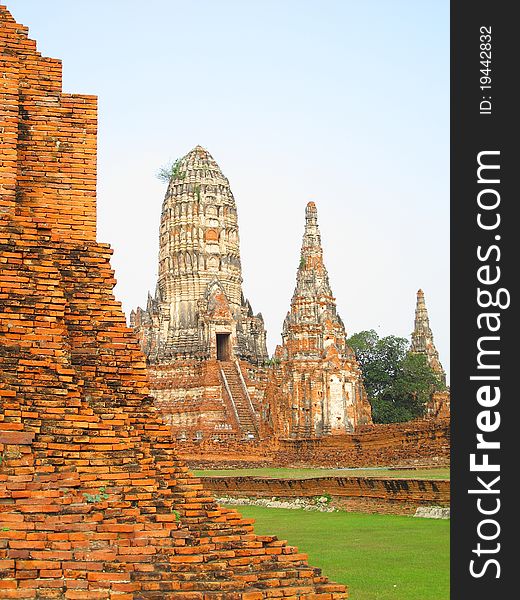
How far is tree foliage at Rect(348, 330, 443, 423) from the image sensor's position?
53.5m

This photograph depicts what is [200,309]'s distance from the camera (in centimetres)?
4694

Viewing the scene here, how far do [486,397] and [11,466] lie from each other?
2670 mm

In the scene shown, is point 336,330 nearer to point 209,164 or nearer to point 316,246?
point 316,246

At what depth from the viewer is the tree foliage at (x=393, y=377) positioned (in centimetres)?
5352

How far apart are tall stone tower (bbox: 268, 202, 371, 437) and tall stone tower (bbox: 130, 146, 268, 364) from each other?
7.52 metres

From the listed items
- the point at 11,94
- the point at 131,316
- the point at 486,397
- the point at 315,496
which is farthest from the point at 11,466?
the point at 131,316

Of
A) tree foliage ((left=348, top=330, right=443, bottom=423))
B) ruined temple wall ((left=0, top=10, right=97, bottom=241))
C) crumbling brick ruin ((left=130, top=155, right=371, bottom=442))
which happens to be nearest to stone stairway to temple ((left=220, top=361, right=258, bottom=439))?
crumbling brick ruin ((left=130, top=155, right=371, bottom=442))

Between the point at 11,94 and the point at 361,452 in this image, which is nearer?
the point at 11,94


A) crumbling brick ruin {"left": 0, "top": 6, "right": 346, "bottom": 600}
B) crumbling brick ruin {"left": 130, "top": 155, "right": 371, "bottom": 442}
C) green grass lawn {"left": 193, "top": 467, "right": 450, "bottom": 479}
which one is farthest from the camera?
crumbling brick ruin {"left": 130, "top": 155, "right": 371, "bottom": 442}

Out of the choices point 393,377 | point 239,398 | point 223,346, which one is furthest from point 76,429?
point 393,377

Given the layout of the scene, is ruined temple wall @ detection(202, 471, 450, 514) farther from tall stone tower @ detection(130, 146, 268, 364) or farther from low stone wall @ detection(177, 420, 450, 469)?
tall stone tower @ detection(130, 146, 268, 364)

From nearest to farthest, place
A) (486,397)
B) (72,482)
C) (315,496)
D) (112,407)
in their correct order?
(486,397), (72,482), (112,407), (315,496)

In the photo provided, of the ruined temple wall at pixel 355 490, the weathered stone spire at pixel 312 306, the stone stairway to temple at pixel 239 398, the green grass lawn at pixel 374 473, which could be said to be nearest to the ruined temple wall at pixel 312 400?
the weathered stone spire at pixel 312 306

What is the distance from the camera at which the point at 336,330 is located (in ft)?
129
